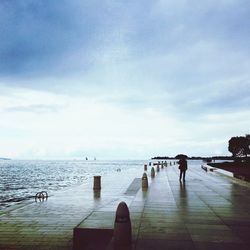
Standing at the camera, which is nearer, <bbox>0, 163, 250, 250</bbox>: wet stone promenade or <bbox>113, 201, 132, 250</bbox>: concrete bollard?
<bbox>113, 201, 132, 250</bbox>: concrete bollard

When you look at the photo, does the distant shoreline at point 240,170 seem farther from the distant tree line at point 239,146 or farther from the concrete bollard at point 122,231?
the distant tree line at point 239,146

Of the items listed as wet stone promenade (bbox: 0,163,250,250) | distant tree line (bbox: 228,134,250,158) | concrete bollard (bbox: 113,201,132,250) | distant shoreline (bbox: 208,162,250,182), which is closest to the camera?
concrete bollard (bbox: 113,201,132,250)

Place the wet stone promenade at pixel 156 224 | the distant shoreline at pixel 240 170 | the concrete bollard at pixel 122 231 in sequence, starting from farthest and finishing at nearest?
the distant shoreline at pixel 240 170 < the wet stone promenade at pixel 156 224 < the concrete bollard at pixel 122 231

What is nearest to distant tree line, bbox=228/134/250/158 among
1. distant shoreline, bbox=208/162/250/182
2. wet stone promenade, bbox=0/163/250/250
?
distant shoreline, bbox=208/162/250/182

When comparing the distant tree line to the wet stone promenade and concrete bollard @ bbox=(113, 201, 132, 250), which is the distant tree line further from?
concrete bollard @ bbox=(113, 201, 132, 250)

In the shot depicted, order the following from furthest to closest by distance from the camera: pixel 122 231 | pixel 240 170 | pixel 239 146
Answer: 1. pixel 239 146
2. pixel 240 170
3. pixel 122 231

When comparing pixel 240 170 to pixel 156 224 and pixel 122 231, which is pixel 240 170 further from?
pixel 122 231

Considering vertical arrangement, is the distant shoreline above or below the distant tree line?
below

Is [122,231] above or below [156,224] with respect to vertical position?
above

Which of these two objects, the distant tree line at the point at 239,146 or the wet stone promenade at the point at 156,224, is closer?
the wet stone promenade at the point at 156,224

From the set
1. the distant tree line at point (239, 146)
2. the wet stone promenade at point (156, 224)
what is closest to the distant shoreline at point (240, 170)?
the wet stone promenade at point (156, 224)

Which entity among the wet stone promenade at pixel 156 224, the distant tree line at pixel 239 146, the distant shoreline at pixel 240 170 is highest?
the distant tree line at pixel 239 146

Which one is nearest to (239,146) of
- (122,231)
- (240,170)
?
(240,170)

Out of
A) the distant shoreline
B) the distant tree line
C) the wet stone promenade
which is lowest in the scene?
the wet stone promenade
